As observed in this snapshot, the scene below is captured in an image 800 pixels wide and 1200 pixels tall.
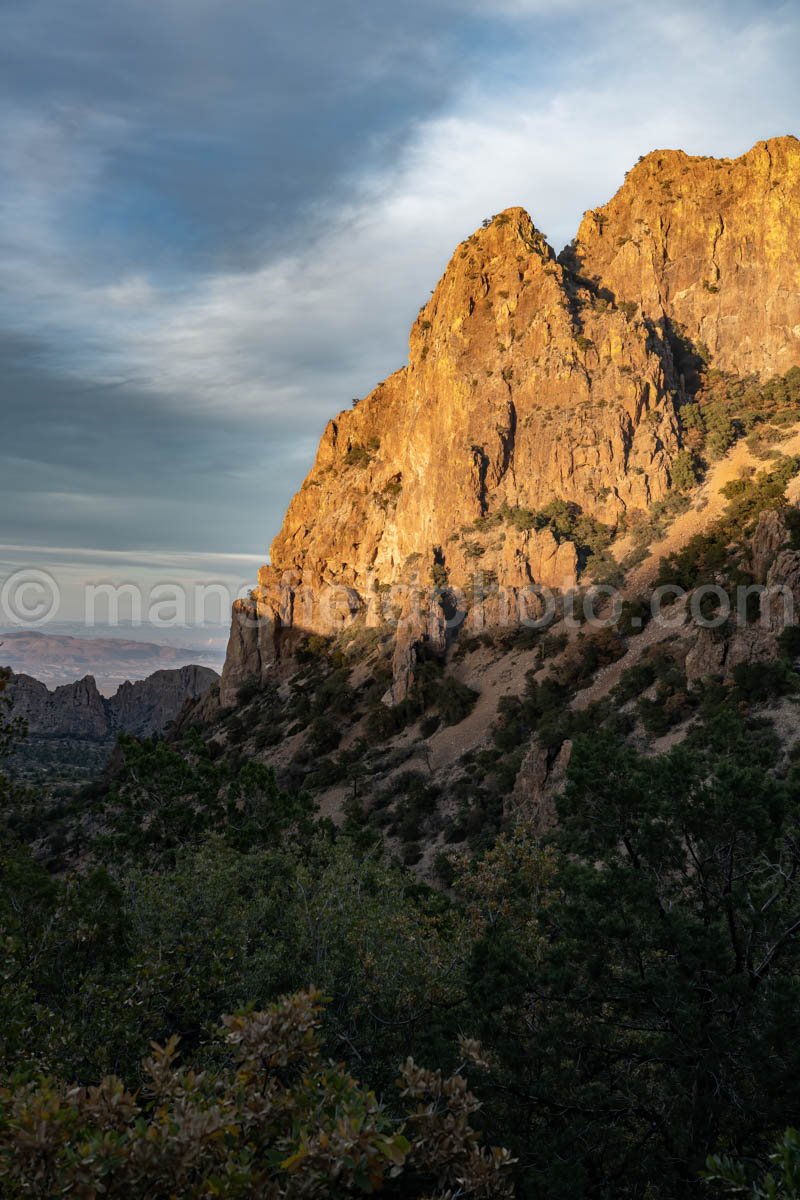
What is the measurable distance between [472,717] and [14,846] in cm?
4369

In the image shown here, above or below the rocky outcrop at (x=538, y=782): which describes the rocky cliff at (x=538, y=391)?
above

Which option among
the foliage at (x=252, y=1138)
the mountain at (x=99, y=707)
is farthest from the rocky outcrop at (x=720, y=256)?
the mountain at (x=99, y=707)

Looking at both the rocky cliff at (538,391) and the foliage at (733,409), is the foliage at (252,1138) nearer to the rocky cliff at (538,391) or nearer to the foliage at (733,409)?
the rocky cliff at (538,391)

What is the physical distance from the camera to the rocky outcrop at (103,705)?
157m

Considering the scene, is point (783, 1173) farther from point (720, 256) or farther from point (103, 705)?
point (103, 705)

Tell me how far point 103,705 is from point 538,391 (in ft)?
419

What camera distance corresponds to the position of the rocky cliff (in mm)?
71312

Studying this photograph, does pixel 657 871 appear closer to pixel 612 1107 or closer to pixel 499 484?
pixel 612 1107

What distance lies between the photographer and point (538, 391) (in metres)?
75.7

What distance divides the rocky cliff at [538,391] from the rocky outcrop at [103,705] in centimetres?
8109

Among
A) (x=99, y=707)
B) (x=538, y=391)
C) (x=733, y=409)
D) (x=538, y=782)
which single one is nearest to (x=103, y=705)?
(x=99, y=707)

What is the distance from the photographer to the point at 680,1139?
356 inches

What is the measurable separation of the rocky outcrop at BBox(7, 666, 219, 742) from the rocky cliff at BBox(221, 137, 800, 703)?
81.1 metres

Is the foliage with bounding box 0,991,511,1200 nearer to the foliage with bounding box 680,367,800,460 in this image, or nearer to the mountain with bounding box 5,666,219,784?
the foliage with bounding box 680,367,800,460
